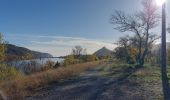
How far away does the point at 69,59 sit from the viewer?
82.3 meters

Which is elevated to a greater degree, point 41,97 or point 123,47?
Answer: point 123,47

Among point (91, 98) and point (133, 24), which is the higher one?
point (133, 24)

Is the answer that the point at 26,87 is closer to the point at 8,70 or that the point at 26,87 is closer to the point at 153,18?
the point at 8,70

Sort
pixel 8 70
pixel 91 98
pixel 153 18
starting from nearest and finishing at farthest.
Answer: pixel 91 98
pixel 8 70
pixel 153 18

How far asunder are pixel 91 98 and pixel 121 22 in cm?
3458

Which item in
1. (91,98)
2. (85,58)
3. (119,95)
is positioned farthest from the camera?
(85,58)

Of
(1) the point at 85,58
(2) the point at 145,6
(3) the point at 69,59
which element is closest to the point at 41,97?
(2) the point at 145,6

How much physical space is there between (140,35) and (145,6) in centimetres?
656

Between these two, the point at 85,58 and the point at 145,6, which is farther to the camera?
the point at 85,58

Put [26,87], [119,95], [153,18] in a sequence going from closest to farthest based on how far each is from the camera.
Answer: [119,95]
[26,87]
[153,18]

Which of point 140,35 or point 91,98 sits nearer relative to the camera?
point 91,98

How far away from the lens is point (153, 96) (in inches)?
510

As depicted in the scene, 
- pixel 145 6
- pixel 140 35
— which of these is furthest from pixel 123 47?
pixel 145 6

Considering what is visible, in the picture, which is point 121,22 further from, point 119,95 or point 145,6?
point 119,95
